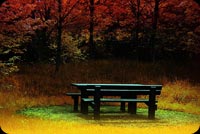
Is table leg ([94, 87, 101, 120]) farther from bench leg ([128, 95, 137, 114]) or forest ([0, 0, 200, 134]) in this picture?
bench leg ([128, 95, 137, 114])

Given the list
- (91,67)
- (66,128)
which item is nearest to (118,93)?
(66,128)

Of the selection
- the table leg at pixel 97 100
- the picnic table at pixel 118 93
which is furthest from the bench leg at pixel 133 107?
the table leg at pixel 97 100

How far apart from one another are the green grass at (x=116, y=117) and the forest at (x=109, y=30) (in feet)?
29.6

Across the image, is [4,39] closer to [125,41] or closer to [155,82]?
[155,82]

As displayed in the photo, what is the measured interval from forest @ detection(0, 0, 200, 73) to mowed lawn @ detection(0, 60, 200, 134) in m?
1.65

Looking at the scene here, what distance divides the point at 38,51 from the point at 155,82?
953 cm

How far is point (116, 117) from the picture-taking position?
41.1ft

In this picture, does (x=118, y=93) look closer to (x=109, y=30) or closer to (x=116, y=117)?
(x=116, y=117)

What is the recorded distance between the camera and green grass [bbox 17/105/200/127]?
11.6 metres

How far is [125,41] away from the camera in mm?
32656

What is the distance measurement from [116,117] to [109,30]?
2066 centimetres

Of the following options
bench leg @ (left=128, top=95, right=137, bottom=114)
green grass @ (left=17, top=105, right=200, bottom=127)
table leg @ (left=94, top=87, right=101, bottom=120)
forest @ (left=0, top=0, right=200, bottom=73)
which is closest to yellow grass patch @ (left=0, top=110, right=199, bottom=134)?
green grass @ (left=17, top=105, right=200, bottom=127)

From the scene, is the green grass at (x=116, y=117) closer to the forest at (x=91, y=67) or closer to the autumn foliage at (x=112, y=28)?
the forest at (x=91, y=67)

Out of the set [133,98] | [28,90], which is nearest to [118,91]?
[133,98]
